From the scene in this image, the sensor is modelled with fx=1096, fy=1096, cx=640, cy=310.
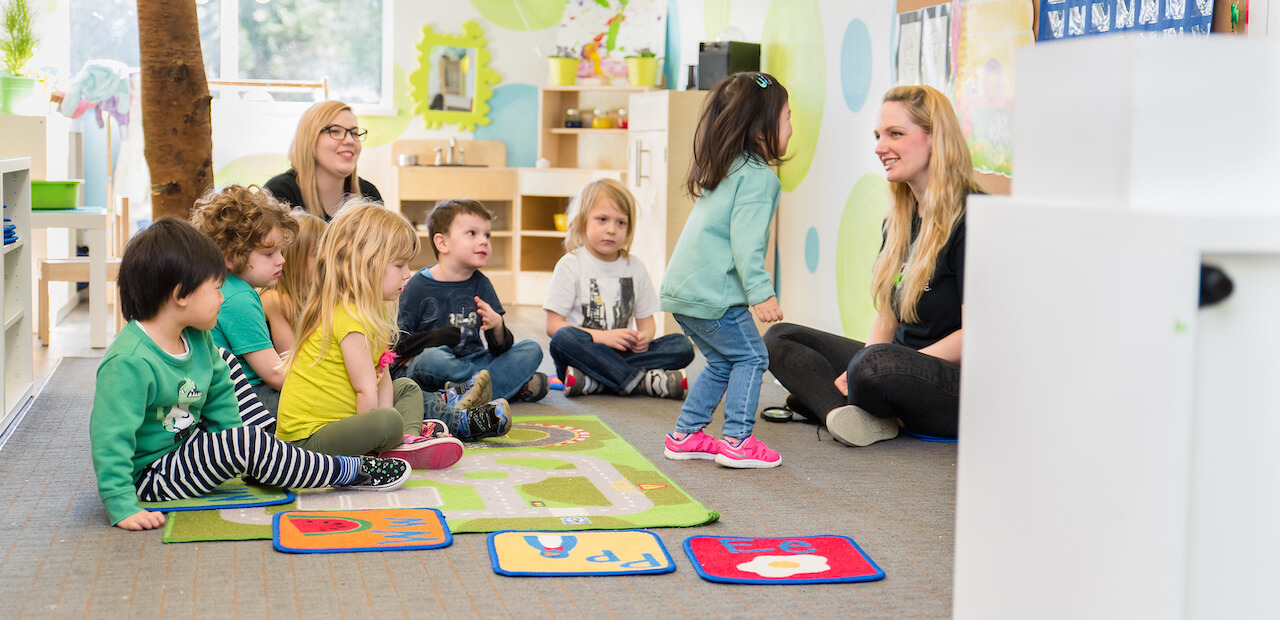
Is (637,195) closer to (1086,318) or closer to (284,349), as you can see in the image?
(284,349)

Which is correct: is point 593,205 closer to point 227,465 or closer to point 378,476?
point 378,476

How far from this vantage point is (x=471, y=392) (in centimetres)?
279

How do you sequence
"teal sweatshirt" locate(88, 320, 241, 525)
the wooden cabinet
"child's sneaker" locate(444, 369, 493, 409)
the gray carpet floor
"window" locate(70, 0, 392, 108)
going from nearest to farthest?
1. the gray carpet floor
2. "teal sweatshirt" locate(88, 320, 241, 525)
3. "child's sneaker" locate(444, 369, 493, 409)
4. the wooden cabinet
5. "window" locate(70, 0, 392, 108)

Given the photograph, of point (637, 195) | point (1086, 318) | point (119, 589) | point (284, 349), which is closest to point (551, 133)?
point (637, 195)

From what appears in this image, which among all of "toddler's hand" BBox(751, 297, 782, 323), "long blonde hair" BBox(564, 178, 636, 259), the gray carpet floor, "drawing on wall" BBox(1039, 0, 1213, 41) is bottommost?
the gray carpet floor

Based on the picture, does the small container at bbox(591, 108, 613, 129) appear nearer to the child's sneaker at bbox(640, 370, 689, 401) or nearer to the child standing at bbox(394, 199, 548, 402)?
the child's sneaker at bbox(640, 370, 689, 401)

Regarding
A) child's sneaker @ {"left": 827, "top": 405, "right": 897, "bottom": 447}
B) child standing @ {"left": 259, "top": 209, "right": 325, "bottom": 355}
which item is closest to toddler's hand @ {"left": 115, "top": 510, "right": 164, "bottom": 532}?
child standing @ {"left": 259, "top": 209, "right": 325, "bottom": 355}

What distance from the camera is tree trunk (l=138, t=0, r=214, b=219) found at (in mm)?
3115

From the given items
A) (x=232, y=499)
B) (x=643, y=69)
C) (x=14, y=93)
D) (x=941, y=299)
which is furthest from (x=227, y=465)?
(x=643, y=69)

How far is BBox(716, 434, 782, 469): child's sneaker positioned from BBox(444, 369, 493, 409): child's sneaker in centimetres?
71

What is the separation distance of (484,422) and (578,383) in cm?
70

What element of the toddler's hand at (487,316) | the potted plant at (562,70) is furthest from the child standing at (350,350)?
the potted plant at (562,70)

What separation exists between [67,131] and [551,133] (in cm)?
235

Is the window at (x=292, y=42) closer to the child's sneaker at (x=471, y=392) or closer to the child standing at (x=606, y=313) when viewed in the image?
the child standing at (x=606, y=313)
